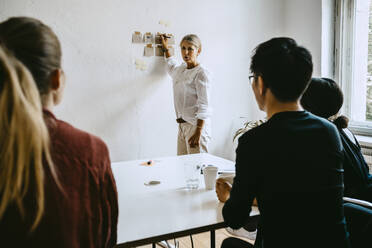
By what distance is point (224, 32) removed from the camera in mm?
3570

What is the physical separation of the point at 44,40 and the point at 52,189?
330mm

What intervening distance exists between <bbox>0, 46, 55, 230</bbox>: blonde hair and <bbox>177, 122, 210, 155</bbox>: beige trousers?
2.23 meters

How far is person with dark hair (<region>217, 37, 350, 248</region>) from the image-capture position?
3.05ft

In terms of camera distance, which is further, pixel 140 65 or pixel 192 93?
pixel 140 65

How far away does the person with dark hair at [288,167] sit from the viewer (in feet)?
3.05

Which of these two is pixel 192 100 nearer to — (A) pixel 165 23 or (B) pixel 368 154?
(A) pixel 165 23

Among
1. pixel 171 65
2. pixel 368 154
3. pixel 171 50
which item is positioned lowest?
pixel 368 154

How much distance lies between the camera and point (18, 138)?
25.1 inches

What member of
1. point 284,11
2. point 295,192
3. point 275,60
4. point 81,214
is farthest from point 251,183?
point 284,11

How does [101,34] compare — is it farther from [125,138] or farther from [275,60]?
[275,60]

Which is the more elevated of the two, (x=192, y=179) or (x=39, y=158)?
(x=39, y=158)

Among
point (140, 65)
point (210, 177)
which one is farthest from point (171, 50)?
point (210, 177)

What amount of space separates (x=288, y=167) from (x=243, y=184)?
14cm

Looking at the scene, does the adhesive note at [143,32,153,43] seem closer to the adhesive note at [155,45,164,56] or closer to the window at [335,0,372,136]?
the adhesive note at [155,45,164,56]
